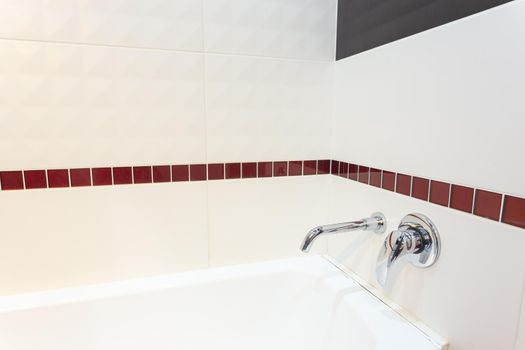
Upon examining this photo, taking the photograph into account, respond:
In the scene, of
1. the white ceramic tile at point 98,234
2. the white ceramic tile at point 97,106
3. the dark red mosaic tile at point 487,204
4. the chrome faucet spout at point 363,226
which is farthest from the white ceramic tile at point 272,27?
the dark red mosaic tile at point 487,204

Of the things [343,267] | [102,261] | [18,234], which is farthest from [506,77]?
[18,234]

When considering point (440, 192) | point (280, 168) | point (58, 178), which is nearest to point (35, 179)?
point (58, 178)

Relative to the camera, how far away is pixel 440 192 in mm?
726

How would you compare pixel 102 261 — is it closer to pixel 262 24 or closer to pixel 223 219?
pixel 223 219

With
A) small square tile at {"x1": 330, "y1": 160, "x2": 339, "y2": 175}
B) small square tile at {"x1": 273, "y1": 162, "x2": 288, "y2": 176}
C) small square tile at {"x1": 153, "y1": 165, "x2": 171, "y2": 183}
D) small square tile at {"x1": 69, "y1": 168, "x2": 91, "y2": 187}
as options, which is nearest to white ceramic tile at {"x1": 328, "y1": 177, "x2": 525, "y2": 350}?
small square tile at {"x1": 330, "y1": 160, "x2": 339, "y2": 175}

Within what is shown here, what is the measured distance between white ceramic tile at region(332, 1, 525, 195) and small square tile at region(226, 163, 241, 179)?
0.42 m

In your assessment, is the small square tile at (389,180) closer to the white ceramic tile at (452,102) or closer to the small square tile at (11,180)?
the white ceramic tile at (452,102)

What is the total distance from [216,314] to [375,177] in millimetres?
689

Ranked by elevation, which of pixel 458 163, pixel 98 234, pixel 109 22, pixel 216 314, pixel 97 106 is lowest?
pixel 216 314

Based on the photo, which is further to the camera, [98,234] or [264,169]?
[264,169]

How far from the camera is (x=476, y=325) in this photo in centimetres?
66

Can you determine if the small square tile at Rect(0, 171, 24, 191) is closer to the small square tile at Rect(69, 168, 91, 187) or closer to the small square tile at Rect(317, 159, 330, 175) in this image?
the small square tile at Rect(69, 168, 91, 187)

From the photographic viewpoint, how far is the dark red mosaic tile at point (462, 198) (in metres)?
0.66

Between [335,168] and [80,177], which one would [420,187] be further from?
[80,177]
